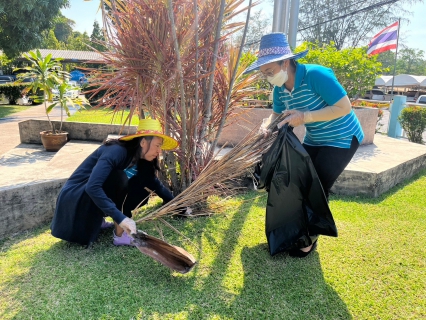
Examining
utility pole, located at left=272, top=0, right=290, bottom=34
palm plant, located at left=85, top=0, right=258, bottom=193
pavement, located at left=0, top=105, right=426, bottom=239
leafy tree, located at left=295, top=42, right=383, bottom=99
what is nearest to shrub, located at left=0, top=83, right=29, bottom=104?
pavement, located at left=0, top=105, right=426, bottom=239

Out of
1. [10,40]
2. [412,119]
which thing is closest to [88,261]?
[412,119]

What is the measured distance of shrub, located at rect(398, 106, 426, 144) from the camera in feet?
22.1

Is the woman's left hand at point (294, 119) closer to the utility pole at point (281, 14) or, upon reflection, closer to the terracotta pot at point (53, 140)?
the utility pole at point (281, 14)

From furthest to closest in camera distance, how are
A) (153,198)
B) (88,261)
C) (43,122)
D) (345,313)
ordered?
(43,122) → (153,198) → (88,261) → (345,313)

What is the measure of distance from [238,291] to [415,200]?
2514mm

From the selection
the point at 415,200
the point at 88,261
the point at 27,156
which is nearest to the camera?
the point at 88,261

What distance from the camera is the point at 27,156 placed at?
18.3 ft

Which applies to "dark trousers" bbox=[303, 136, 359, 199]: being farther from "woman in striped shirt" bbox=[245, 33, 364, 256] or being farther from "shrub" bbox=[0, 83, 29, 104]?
"shrub" bbox=[0, 83, 29, 104]

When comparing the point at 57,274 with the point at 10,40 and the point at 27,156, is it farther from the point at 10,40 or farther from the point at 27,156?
the point at 10,40

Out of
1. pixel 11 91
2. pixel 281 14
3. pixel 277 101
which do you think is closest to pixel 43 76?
pixel 281 14

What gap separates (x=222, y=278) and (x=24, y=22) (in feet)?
42.4

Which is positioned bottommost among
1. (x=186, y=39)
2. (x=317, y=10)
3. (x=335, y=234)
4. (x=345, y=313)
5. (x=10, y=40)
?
(x=345, y=313)

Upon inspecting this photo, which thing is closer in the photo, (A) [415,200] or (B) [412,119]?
(A) [415,200]

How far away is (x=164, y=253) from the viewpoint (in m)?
1.92
